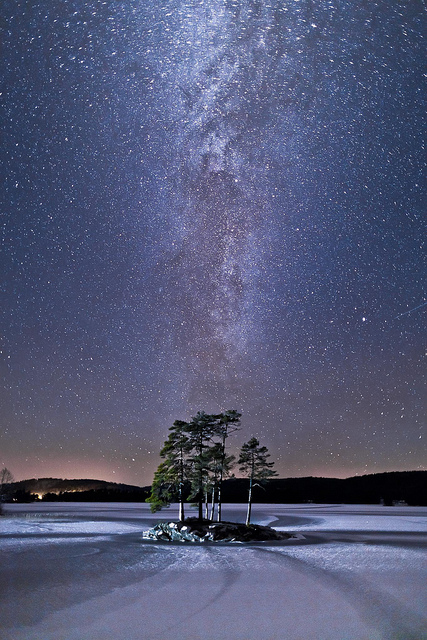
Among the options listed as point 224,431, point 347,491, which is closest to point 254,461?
point 224,431

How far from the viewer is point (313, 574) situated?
84.6ft

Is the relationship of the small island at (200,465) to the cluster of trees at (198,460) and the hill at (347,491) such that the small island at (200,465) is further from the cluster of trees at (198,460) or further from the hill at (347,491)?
Answer: the hill at (347,491)

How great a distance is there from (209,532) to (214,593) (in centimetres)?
2050

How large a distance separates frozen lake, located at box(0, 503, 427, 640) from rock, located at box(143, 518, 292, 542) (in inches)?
110

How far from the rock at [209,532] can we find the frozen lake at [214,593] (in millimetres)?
2786

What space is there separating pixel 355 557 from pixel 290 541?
983 centimetres

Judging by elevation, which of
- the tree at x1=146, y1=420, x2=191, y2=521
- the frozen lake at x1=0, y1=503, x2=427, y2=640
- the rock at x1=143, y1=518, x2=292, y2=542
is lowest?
the frozen lake at x1=0, y1=503, x2=427, y2=640

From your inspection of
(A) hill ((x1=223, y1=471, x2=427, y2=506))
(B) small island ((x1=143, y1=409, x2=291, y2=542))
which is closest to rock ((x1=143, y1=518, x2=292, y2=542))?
(B) small island ((x1=143, y1=409, x2=291, y2=542))

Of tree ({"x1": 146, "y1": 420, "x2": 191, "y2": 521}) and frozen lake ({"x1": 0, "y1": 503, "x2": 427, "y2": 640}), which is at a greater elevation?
tree ({"x1": 146, "y1": 420, "x2": 191, "y2": 521})

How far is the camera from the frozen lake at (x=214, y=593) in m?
15.8

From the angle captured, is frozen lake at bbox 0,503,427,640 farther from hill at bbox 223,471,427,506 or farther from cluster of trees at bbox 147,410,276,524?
hill at bbox 223,471,427,506

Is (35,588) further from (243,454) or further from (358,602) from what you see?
(243,454)

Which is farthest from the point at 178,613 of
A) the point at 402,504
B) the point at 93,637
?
the point at 402,504

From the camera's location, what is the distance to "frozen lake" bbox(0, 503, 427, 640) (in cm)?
1580
